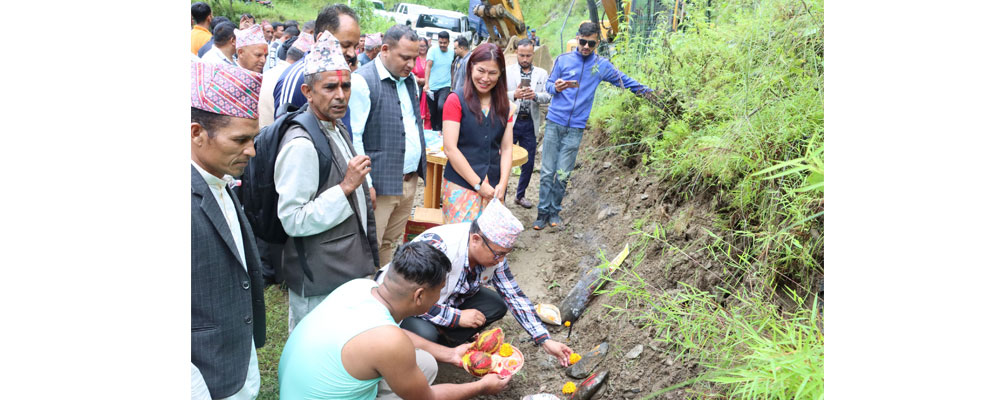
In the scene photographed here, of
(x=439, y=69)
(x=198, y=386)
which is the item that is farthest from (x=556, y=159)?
(x=198, y=386)

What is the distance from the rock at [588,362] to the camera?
10.5ft

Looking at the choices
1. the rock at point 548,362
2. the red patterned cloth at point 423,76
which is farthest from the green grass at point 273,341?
the red patterned cloth at point 423,76

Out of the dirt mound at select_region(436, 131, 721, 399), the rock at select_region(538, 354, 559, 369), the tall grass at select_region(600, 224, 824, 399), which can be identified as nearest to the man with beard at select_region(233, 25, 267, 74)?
the dirt mound at select_region(436, 131, 721, 399)

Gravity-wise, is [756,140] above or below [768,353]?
above

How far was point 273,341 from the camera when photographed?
142 inches

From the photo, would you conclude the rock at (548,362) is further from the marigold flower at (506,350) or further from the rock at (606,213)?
the rock at (606,213)

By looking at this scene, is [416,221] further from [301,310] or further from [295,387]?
[295,387]

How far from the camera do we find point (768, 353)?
1836 millimetres

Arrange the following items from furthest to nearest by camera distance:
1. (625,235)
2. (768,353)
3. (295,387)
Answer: (625,235)
(295,387)
(768,353)

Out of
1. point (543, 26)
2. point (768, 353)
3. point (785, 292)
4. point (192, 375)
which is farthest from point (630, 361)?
point (543, 26)

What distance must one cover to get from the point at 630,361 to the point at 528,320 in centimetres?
58

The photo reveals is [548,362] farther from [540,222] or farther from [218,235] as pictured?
[540,222]

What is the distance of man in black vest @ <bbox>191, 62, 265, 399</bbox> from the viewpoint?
1.73 metres

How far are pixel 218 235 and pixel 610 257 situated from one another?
3.09 meters
